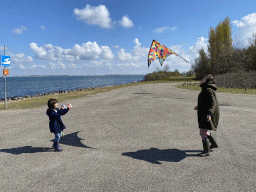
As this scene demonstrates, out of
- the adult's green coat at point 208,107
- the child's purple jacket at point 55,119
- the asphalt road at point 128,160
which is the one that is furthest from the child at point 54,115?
the adult's green coat at point 208,107

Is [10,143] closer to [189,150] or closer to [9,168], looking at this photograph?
[9,168]

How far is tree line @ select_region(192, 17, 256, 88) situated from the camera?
74.5 ft

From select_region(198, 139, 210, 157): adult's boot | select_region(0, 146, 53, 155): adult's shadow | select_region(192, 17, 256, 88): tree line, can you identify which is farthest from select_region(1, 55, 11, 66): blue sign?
select_region(192, 17, 256, 88): tree line

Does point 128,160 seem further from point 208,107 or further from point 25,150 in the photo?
point 25,150

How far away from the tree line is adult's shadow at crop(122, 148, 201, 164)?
23.5 metres

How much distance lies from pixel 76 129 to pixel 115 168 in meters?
3.34

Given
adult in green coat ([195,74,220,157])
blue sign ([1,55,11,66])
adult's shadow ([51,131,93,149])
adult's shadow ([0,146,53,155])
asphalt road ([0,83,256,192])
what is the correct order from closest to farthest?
asphalt road ([0,83,256,192]) → adult in green coat ([195,74,220,157]) → adult's shadow ([0,146,53,155]) → adult's shadow ([51,131,93,149]) → blue sign ([1,55,11,66])

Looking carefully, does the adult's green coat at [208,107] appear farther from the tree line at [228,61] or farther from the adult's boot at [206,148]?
the tree line at [228,61]

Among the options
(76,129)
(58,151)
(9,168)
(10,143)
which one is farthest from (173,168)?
(10,143)

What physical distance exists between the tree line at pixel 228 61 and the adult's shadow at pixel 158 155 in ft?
77.2

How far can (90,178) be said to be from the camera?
9.98 ft

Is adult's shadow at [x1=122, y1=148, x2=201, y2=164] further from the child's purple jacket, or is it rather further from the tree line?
the tree line

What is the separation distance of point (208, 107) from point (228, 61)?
1325 inches

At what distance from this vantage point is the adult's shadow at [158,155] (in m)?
3.73
